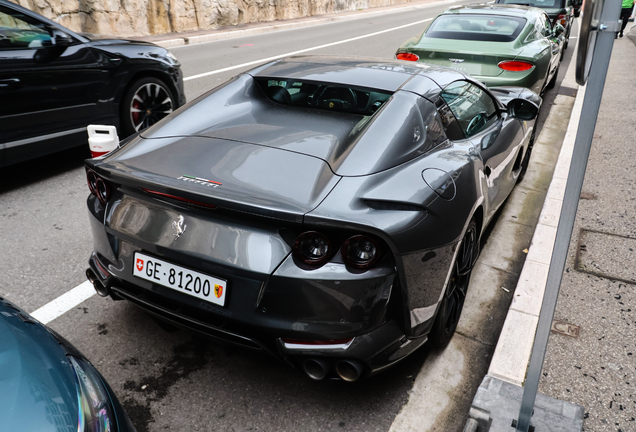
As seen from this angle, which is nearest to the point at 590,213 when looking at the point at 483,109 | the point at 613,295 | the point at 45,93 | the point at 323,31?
the point at 613,295

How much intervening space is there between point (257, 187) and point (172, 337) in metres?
1.23

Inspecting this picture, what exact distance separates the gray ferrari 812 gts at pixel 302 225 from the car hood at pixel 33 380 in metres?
0.59

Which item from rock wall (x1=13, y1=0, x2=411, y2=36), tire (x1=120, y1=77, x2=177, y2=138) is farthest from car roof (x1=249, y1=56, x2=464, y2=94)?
rock wall (x1=13, y1=0, x2=411, y2=36)

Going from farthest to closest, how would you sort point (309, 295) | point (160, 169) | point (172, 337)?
point (172, 337) < point (160, 169) < point (309, 295)

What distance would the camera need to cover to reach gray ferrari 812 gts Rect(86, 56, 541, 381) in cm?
208

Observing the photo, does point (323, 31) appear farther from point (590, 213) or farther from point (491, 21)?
point (590, 213)

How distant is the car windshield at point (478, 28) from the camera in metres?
6.98

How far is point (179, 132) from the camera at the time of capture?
271cm

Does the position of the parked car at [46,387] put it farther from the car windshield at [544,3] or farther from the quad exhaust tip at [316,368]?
the car windshield at [544,3]

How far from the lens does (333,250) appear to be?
2090mm

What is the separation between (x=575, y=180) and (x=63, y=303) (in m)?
2.86

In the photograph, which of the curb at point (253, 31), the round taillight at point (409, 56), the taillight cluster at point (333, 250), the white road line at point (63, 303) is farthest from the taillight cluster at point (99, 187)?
the curb at point (253, 31)

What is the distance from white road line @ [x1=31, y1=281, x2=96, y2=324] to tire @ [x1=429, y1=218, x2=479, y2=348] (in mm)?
2097

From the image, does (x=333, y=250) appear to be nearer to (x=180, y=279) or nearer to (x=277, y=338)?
(x=277, y=338)
